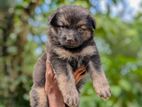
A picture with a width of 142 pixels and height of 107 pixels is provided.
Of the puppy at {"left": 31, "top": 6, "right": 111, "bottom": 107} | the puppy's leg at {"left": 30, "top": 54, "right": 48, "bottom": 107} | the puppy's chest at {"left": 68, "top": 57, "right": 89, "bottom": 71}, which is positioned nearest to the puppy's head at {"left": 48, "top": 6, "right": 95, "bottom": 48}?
the puppy at {"left": 31, "top": 6, "right": 111, "bottom": 107}

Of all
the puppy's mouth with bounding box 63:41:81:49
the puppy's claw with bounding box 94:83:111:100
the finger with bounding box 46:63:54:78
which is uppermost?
the puppy's mouth with bounding box 63:41:81:49

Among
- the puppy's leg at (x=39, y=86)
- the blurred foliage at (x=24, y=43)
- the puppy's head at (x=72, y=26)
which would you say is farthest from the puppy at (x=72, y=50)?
the blurred foliage at (x=24, y=43)

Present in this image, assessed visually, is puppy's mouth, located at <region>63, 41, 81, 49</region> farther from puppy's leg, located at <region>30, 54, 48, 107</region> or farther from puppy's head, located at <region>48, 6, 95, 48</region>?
puppy's leg, located at <region>30, 54, 48, 107</region>

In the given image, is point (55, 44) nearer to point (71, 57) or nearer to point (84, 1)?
point (71, 57)

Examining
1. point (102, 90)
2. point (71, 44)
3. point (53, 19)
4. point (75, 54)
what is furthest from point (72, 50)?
point (102, 90)

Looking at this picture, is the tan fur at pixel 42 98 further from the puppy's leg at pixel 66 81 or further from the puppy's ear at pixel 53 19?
the puppy's ear at pixel 53 19

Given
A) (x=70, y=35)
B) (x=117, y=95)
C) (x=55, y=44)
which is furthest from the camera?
(x=117, y=95)

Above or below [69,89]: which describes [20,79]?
below

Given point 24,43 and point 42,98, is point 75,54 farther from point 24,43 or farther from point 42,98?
point 24,43

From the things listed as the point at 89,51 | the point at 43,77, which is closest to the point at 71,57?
the point at 89,51
